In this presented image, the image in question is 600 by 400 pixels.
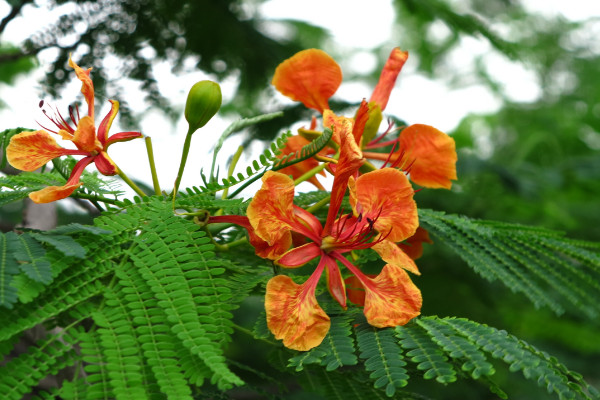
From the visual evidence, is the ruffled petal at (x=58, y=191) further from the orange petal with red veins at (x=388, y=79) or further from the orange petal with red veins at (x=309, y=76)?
the orange petal with red veins at (x=388, y=79)

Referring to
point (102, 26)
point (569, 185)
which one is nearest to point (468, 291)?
point (569, 185)

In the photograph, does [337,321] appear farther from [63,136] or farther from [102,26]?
[102,26]

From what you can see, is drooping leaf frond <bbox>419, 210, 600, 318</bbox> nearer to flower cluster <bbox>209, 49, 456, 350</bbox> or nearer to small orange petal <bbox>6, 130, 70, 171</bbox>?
flower cluster <bbox>209, 49, 456, 350</bbox>

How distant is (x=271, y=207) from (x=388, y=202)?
0.24 meters

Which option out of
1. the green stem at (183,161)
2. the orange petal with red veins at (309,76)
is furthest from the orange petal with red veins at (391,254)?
the orange petal with red veins at (309,76)

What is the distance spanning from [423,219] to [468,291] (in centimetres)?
175

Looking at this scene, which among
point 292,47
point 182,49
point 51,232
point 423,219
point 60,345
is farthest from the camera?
point 292,47

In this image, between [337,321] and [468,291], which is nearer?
[337,321]

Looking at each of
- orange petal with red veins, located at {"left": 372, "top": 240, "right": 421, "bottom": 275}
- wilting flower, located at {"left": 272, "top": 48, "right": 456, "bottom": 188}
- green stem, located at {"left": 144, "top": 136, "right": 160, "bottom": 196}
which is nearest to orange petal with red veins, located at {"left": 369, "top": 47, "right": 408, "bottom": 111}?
wilting flower, located at {"left": 272, "top": 48, "right": 456, "bottom": 188}

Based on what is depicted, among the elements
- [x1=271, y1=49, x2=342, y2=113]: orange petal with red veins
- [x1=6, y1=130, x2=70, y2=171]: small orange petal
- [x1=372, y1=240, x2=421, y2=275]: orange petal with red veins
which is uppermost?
[x1=271, y1=49, x2=342, y2=113]: orange petal with red veins

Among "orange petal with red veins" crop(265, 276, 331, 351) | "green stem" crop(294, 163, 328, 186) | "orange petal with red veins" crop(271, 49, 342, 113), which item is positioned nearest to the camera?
"orange petal with red veins" crop(265, 276, 331, 351)

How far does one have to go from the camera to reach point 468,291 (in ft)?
10.2

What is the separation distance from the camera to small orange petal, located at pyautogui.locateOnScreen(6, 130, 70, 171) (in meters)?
1.24

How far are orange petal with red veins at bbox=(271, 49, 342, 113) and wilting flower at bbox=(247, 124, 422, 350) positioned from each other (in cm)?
43
